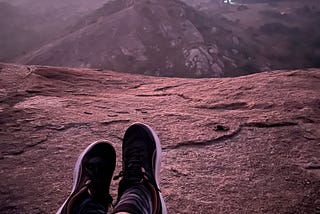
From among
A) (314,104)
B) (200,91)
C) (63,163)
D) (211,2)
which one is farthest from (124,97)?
(211,2)

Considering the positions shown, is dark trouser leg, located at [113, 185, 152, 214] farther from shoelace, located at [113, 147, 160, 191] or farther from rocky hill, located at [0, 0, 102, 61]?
rocky hill, located at [0, 0, 102, 61]

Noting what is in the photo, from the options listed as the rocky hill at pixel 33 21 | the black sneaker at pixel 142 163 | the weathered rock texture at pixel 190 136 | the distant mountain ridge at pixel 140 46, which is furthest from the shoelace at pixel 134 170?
the rocky hill at pixel 33 21

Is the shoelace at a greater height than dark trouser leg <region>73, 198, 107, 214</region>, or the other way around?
dark trouser leg <region>73, 198, 107, 214</region>

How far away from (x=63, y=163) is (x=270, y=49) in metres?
22.7

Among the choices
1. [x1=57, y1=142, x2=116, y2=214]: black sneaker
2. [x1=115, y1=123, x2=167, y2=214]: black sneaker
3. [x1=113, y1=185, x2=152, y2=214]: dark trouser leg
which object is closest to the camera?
[x1=113, y1=185, x2=152, y2=214]: dark trouser leg

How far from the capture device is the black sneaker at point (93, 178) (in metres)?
1.26

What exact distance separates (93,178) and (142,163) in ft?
1.04

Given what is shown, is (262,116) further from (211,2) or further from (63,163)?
(211,2)

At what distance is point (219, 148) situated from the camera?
7.14ft

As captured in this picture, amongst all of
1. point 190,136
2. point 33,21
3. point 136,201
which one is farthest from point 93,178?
point 33,21

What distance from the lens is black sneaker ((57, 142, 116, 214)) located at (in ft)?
4.15

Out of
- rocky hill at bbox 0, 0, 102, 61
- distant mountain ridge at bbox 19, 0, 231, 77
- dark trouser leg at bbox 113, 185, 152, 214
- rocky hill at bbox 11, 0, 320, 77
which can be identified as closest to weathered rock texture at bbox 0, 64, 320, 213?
dark trouser leg at bbox 113, 185, 152, 214

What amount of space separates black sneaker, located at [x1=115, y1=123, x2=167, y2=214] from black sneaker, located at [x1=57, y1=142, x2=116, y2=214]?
0.09 metres

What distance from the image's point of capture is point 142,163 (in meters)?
1.68
